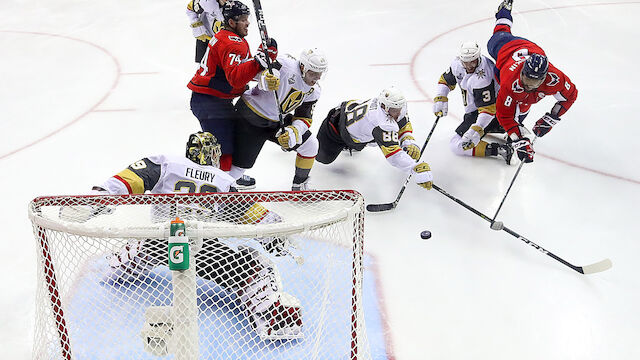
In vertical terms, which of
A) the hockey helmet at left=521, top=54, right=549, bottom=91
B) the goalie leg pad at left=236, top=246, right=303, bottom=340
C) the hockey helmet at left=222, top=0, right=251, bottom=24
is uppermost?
the hockey helmet at left=222, top=0, right=251, bottom=24

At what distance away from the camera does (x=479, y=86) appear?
3762mm

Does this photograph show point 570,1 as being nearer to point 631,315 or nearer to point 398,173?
point 398,173

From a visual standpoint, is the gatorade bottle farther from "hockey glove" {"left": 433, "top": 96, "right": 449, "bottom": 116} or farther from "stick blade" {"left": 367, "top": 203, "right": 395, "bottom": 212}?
"hockey glove" {"left": 433, "top": 96, "right": 449, "bottom": 116}

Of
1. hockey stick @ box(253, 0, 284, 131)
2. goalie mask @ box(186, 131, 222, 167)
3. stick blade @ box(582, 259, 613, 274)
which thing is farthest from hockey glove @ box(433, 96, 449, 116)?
goalie mask @ box(186, 131, 222, 167)

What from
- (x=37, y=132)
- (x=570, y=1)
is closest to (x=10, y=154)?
(x=37, y=132)

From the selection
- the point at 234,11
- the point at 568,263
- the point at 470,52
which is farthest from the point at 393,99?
the point at 568,263

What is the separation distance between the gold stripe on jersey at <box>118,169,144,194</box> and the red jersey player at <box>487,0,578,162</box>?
6.67 feet

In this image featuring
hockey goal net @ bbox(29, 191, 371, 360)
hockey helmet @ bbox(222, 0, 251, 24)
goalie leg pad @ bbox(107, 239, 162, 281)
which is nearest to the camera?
hockey goal net @ bbox(29, 191, 371, 360)

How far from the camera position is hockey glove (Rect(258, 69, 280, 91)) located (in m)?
2.98

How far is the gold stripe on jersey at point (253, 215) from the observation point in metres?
2.13

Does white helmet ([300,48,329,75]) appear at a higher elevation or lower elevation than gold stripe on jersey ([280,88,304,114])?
higher

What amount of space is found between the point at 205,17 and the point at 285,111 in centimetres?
136

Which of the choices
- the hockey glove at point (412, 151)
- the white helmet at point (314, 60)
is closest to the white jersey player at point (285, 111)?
the white helmet at point (314, 60)

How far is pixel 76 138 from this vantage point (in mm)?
4266
